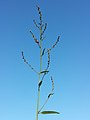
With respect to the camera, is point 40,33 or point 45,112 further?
point 40,33

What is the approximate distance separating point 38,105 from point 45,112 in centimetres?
23

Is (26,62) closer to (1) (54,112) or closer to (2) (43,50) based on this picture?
(2) (43,50)

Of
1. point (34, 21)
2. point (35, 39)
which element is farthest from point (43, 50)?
point (34, 21)

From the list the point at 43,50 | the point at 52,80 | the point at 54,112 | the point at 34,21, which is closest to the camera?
the point at 54,112

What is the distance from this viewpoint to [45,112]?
10.4ft

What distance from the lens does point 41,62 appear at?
3.22 meters

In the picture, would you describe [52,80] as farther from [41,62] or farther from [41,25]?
[41,25]

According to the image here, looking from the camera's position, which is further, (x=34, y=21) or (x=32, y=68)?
(x=34, y=21)

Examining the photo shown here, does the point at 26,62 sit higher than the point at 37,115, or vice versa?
the point at 26,62

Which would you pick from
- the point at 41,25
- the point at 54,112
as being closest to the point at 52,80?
the point at 54,112

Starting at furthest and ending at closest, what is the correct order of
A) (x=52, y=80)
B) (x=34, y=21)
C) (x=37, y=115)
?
1. (x=34, y=21)
2. (x=52, y=80)
3. (x=37, y=115)

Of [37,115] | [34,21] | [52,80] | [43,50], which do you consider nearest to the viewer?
[37,115]

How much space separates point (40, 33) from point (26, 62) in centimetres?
59

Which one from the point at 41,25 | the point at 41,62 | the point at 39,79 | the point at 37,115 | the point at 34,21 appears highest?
the point at 34,21
